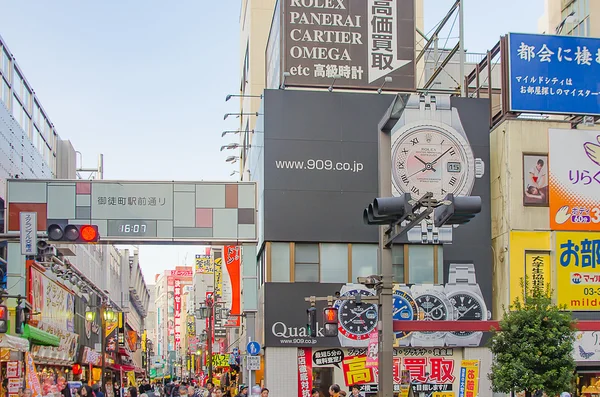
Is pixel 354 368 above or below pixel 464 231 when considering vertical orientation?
below

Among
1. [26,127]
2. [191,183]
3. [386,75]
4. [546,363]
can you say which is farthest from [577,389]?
[26,127]

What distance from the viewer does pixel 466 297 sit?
104 ft

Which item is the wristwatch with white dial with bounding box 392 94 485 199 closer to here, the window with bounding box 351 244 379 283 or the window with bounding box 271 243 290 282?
the window with bounding box 351 244 379 283

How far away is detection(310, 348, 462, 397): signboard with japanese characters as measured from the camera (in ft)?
101

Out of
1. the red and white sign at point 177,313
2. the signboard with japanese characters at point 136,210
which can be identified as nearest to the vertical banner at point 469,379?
the signboard with japanese characters at point 136,210

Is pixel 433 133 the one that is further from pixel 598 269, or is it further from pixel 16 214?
pixel 16 214

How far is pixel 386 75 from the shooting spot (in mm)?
33688

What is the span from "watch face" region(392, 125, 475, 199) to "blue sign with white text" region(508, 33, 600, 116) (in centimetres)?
256

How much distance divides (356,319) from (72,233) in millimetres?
13591

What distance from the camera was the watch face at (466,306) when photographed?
31500mm

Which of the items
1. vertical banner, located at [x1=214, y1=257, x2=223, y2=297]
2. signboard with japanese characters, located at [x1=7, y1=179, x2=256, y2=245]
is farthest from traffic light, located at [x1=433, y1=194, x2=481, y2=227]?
vertical banner, located at [x1=214, y1=257, x2=223, y2=297]

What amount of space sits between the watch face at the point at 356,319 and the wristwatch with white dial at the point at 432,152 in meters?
4.33

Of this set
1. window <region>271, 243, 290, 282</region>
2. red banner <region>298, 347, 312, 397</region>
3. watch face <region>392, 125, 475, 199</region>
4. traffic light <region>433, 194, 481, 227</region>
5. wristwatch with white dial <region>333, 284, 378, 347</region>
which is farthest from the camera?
watch face <region>392, 125, 475, 199</region>

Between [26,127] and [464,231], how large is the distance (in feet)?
61.2
